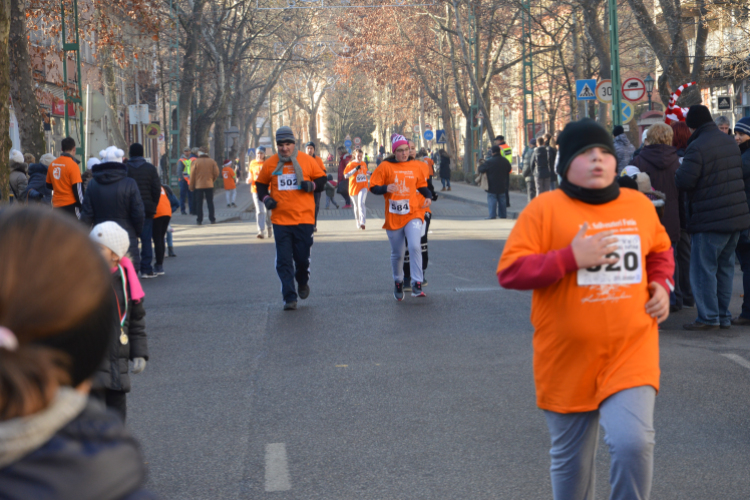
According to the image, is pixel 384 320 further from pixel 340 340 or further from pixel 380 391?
pixel 380 391

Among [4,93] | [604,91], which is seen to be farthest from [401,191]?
[604,91]

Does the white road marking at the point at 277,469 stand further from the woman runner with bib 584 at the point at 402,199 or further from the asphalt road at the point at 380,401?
the woman runner with bib 584 at the point at 402,199

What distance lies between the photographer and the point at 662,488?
4715 mm

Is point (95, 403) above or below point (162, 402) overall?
above

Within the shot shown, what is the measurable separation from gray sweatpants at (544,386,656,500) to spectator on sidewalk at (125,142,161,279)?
11.5 meters

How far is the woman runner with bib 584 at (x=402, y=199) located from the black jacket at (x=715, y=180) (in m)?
3.22

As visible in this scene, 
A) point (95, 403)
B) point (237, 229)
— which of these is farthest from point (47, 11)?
point (95, 403)

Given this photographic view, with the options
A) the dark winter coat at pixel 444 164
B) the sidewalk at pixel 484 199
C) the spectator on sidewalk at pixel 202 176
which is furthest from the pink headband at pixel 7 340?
the dark winter coat at pixel 444 164

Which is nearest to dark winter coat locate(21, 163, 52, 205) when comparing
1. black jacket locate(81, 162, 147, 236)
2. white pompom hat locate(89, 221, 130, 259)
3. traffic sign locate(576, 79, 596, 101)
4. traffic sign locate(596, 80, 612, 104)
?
black jacket locate(81, 162, 147, 236)

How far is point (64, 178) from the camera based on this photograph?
1422 centimetres

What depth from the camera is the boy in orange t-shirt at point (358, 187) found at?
22094mm

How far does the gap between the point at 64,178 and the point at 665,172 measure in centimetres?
862

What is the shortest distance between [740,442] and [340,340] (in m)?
4.19

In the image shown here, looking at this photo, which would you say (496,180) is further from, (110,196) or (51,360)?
(51,360)
